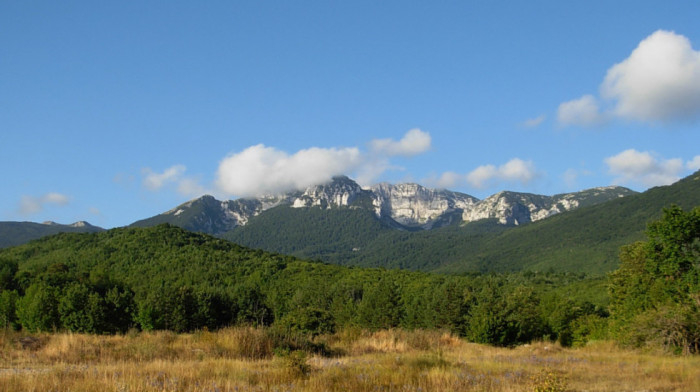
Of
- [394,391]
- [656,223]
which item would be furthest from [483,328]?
[394,391]

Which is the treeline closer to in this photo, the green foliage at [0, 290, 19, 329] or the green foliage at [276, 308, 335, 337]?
the green foliage at [276, 308, 335, 337]

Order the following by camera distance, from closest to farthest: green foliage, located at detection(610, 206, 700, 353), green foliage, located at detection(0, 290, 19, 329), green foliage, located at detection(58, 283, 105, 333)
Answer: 1. green foliage, located at detection(610, 206, 700, 353)
2. green foliage, located at detection(58, 283, 105, 333)
3. green foliage, located at detection(0, 290, 19, 329)

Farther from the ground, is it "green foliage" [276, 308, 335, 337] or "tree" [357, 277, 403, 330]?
"green foliage" [276, 308, 335, 337]

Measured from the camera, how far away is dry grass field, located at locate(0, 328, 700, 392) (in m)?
9.70

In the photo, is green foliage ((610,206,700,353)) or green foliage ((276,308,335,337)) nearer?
green foliage ((610,206,700,353))

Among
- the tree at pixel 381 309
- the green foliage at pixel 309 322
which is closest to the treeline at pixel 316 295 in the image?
the green foliage at pixel 309 322

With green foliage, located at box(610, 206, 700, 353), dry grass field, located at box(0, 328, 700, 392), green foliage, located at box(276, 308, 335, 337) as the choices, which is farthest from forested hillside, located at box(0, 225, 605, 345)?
green foliage, located at box(610, 206, 700, 353)

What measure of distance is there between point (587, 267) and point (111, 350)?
176327mm

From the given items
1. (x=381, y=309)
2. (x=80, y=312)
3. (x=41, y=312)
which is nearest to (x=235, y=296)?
(x=381, y=309)

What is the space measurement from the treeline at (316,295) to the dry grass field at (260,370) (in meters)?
3.19

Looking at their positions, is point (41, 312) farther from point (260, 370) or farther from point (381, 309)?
point (260, 370)

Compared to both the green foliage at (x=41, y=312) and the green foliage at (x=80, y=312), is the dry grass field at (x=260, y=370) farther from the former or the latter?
the green foliage at (x=41, y=312)

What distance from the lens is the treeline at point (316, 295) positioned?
31797 millimetres

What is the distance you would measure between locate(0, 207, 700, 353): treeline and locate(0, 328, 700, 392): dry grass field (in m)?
3.19
